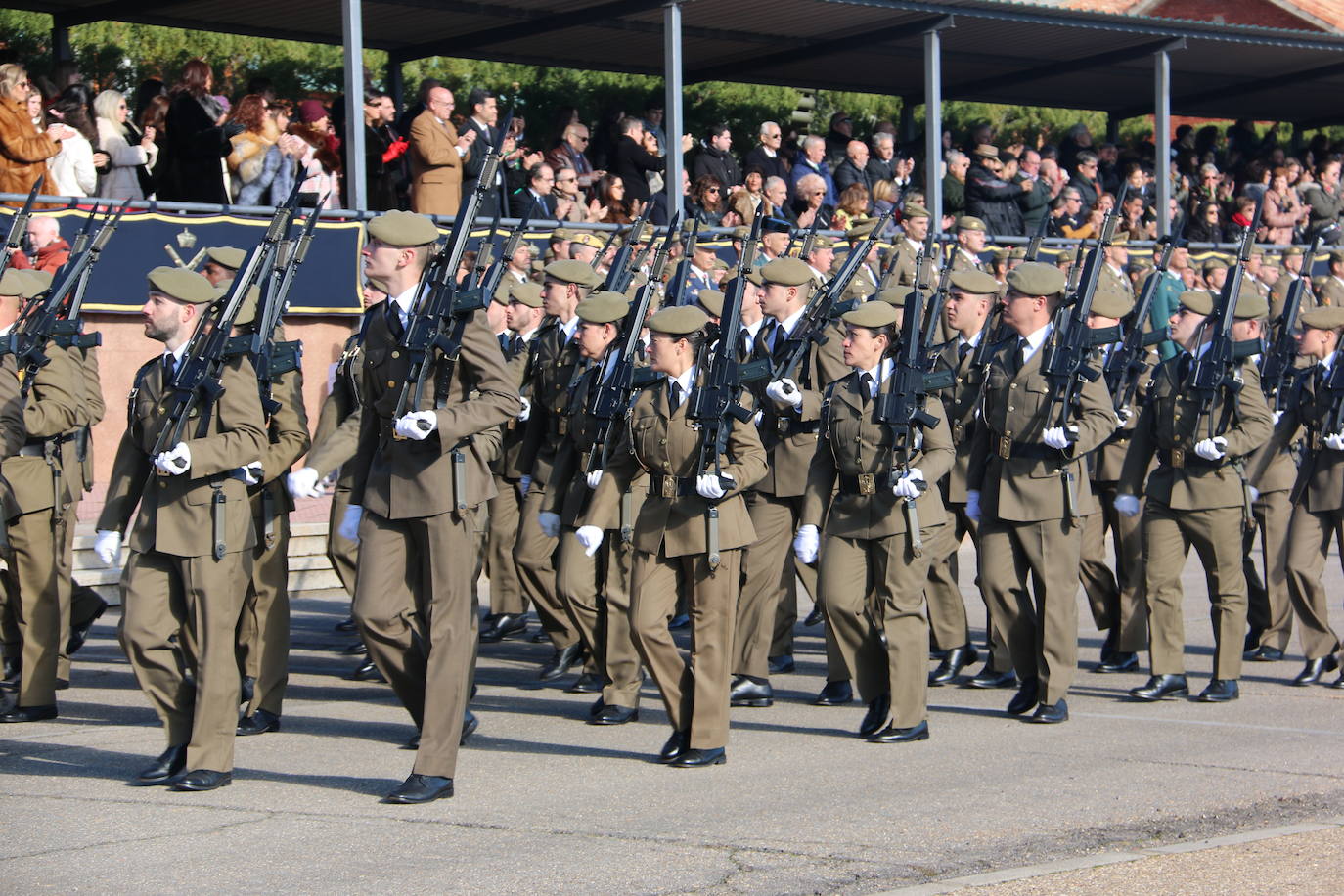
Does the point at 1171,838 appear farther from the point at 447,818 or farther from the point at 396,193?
the point at 396,193

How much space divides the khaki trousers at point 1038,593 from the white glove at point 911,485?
93 cm

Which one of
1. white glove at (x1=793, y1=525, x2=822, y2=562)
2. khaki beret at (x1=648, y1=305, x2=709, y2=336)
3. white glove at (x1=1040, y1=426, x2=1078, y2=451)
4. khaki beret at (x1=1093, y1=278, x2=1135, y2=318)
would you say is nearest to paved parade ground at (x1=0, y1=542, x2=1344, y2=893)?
white glove at (x1=793, y1=525, x2=822, y2=562)

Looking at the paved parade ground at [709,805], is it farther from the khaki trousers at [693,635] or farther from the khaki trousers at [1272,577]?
the khaki trousers at [1272,577]

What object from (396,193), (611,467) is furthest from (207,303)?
(396,193)

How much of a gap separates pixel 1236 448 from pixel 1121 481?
0.65 meters

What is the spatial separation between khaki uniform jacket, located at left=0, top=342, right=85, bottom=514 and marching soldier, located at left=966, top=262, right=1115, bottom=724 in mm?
4061

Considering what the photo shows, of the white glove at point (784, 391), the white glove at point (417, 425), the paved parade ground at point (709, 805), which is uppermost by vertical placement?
the white glove at point (417, 425)

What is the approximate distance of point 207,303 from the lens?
23.8ft

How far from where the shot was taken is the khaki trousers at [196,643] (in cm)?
686

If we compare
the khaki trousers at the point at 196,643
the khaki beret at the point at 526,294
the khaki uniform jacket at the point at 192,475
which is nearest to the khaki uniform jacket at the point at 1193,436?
the khaki beret at the point at 526,294

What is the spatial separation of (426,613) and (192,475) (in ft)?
3.29

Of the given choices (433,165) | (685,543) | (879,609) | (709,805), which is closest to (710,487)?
(685,543)

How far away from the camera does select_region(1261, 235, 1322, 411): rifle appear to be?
1070cm

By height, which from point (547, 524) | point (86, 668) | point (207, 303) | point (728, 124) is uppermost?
point (728, 124)
